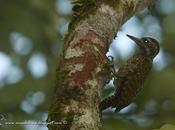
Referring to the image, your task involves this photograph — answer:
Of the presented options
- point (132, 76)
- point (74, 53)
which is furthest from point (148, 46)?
point (74, 53)

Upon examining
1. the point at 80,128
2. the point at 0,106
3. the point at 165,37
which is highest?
the point at 165,37

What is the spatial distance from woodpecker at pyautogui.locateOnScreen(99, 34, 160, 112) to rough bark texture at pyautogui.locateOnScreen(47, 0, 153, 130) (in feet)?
1.29

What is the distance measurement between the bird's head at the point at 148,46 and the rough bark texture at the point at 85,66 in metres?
0.69

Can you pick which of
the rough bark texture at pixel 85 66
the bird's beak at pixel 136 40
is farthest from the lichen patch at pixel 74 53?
the bird's beak at pixel 136 40

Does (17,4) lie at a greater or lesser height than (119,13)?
greater

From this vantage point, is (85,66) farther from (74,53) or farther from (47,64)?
(47,64)

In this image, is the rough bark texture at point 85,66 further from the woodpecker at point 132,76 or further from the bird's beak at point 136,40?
the bird's beak at point 136,40

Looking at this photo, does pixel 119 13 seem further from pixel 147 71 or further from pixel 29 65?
pixel 29 65

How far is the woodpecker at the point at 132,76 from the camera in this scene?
298 cm

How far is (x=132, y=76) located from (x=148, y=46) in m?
0.42

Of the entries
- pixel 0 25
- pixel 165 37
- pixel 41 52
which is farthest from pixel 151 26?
pixel 0 25

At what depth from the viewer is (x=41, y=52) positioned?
575 centimetres

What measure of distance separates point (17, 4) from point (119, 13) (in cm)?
285

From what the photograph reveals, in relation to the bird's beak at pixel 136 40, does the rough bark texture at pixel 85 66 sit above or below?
below
